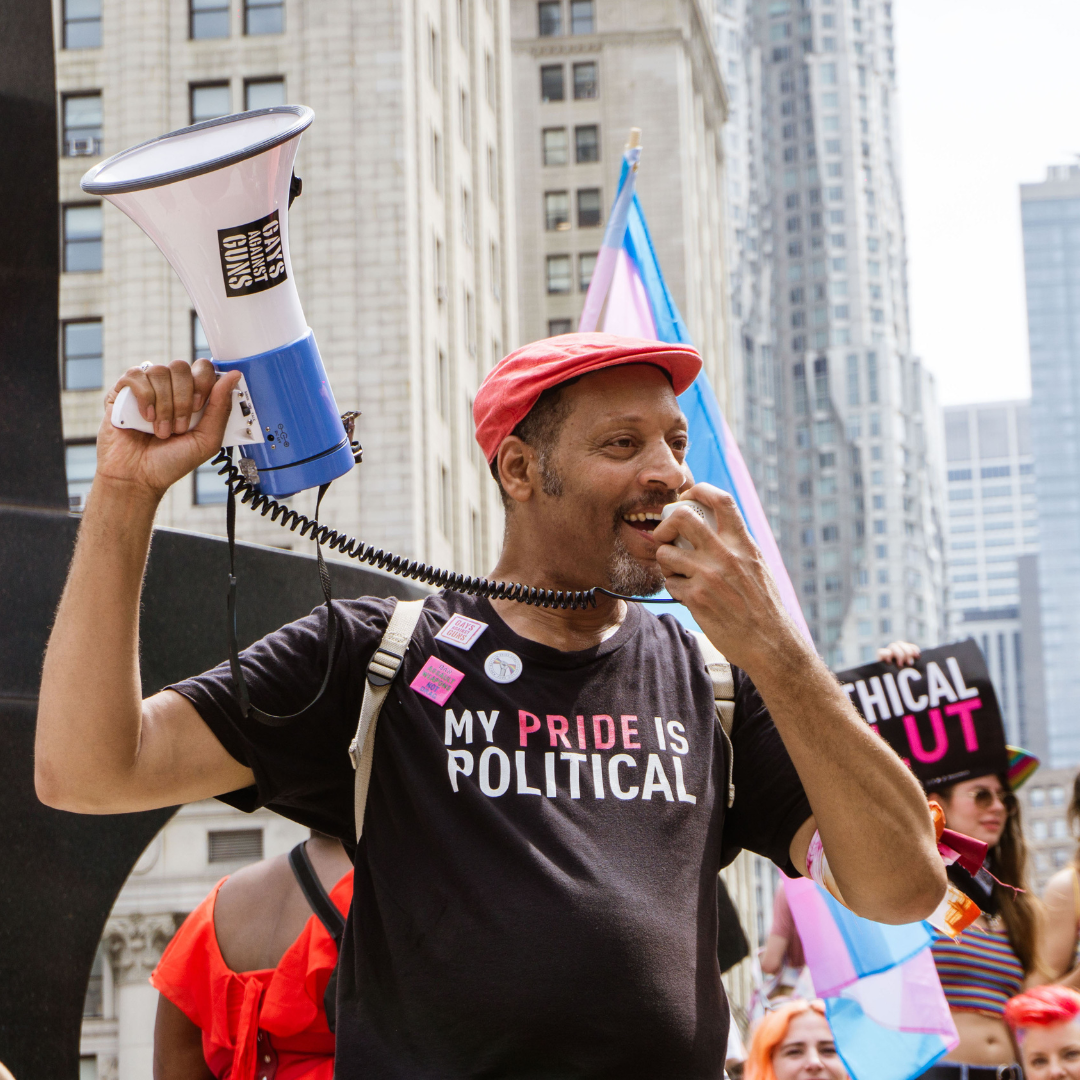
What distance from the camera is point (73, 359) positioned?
110 ft

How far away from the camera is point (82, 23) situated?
3531cm

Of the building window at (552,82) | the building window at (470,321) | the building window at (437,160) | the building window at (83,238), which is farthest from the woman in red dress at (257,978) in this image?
the building window at (552,82)

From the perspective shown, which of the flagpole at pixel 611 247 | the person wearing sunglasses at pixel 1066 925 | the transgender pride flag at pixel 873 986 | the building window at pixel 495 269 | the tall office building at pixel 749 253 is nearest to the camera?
the transgender pride flag at pixel 873 986

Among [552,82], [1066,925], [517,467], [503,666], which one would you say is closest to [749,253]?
[552,82]

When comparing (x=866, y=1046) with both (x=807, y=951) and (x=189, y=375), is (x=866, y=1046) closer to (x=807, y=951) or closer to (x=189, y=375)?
(x=807, y=951)

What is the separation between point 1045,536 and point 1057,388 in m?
22.8

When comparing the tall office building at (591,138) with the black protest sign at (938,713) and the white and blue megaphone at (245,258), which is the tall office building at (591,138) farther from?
the white and blue megaphone at (245,258)

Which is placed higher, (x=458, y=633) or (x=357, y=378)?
(x=357, y=378)

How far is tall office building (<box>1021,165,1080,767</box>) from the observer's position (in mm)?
172500

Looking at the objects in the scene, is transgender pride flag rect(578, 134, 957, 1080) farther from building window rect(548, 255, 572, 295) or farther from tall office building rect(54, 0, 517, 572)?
→ building window rect(548, 255, 572, 295)

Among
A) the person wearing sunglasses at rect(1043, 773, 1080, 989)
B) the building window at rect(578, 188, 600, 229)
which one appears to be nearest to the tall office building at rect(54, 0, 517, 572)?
the person wearing sunglasses at rect(1043, 773, 1080, 989)

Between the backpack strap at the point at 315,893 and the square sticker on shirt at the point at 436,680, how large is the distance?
1988 millimetres

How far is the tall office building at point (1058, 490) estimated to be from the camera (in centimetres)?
17250

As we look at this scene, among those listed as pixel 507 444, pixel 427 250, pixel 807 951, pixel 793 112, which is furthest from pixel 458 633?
pixel 793 112
